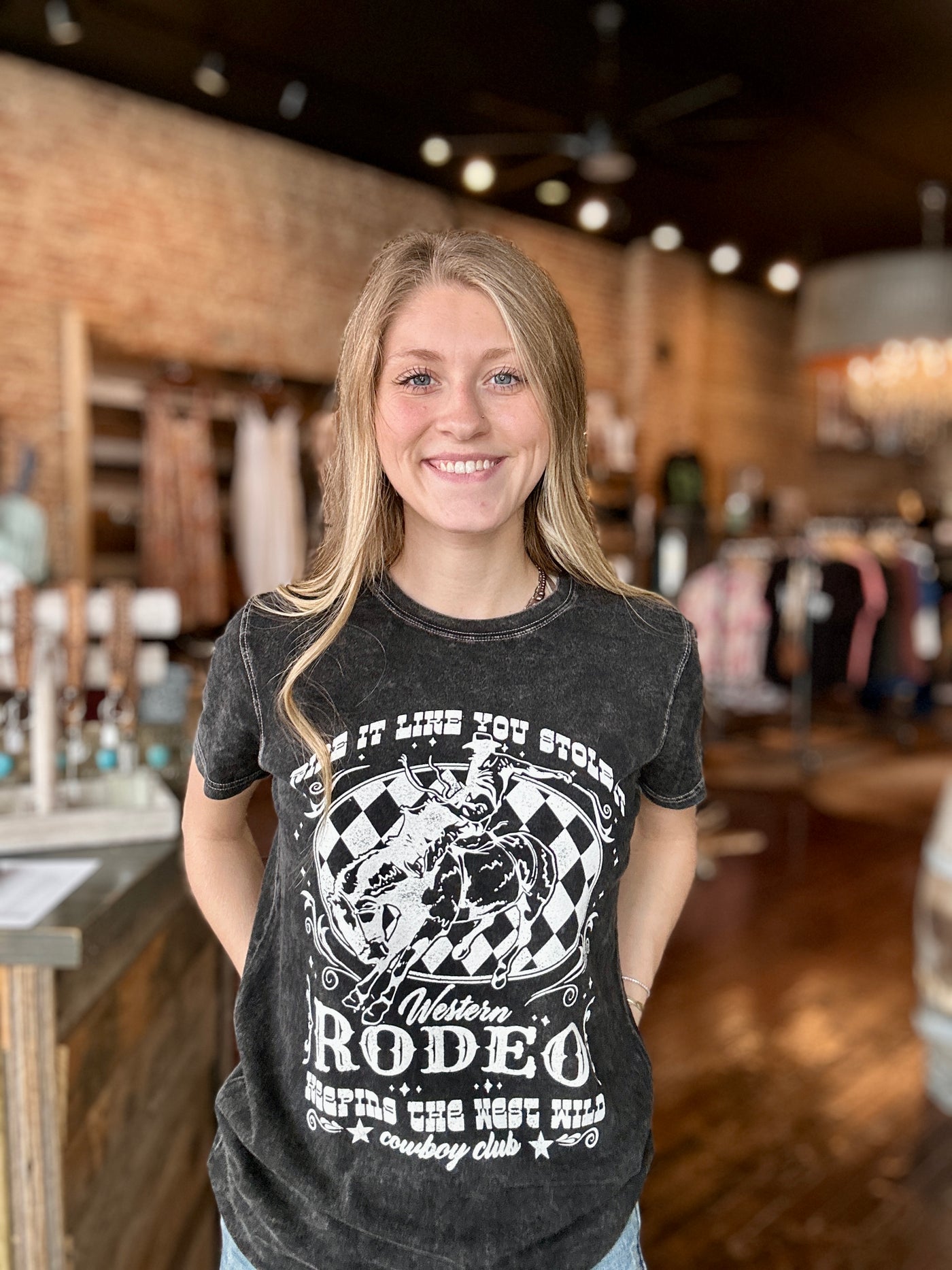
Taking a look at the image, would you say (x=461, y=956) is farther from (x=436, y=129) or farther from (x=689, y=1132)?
(x=436, y=129)

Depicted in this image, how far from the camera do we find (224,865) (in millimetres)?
1270

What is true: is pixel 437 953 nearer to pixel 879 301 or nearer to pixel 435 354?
pixel 435 354

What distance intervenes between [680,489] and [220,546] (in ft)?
13.5

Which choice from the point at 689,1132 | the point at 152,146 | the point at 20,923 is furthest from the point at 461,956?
the point at 152,146

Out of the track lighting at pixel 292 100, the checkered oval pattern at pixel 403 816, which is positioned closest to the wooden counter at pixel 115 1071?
the checkered oval pattern at pixel 403 816

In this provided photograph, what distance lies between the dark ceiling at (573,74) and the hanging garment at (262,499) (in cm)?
177

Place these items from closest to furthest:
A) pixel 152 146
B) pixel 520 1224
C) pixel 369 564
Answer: pixel 520 1224 → pixel 369 564 → pixel 152 146

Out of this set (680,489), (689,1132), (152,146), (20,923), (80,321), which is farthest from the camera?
(680,489)

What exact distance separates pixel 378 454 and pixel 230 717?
315 mm

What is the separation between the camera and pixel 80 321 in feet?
18.1

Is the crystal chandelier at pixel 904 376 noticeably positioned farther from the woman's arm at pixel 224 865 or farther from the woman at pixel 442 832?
the woman's arm at pixel 224 865

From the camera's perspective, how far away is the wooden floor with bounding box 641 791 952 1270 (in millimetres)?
2512

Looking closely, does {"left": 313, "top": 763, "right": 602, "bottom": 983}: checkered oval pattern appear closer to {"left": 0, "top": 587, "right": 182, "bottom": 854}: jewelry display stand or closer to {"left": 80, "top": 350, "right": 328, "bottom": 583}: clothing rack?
{"left": 0, "top": 587, "right": 182, "bottom": 854}: jewelry display stand

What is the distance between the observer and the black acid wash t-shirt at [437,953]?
3.45ft
